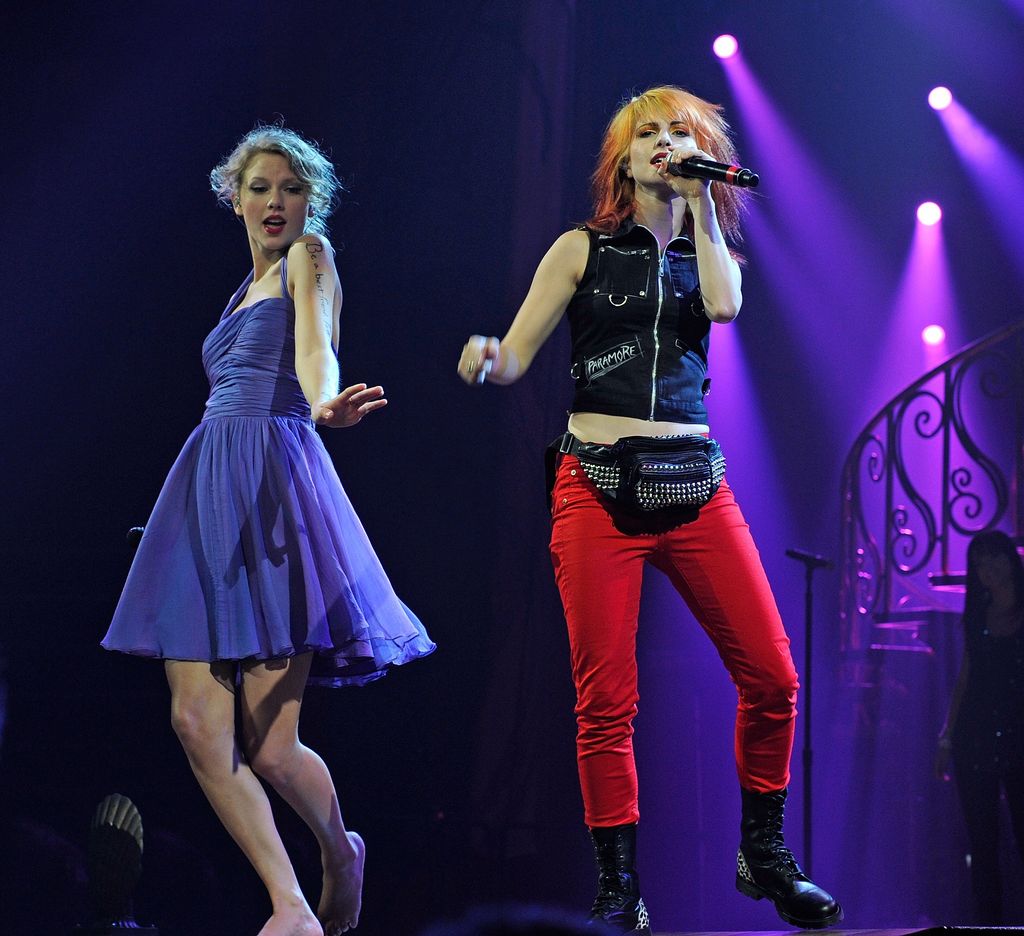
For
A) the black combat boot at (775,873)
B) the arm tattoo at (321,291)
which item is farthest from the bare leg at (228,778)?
the black combat boot at (775,873)

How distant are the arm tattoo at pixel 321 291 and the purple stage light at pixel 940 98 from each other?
2569mm

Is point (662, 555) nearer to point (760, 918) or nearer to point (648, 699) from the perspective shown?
point (648, 699)

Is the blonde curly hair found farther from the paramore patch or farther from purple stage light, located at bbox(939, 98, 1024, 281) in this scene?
purple stage light, located at bbox(939, 98, 1024, 281)

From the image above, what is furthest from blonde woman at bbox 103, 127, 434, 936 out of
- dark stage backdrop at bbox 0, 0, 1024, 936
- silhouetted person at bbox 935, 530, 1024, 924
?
silhouetted person at bbox 935, 530, 1024, 924

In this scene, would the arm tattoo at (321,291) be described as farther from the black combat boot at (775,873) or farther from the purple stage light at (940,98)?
the purple stage light at (940,98)

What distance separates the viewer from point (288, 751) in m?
2.65

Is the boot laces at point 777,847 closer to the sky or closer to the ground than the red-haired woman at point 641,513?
closer to the ground

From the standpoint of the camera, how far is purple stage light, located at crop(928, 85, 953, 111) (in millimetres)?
4352

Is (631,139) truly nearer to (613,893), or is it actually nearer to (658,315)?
(658,315)

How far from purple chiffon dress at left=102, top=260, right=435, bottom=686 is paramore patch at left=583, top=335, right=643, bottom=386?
0.68 meters

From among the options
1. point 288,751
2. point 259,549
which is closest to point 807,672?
point 288,751

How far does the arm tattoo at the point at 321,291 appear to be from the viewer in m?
2.72

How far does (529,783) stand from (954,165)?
2.60 metres

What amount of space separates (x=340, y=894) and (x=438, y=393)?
1669 millimetres
